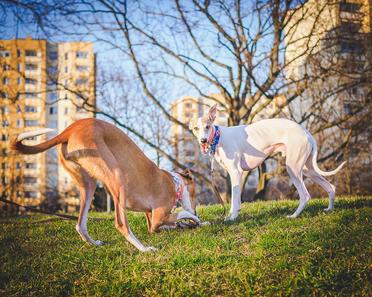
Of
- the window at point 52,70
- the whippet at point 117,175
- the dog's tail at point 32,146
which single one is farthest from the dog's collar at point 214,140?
the window at point 52,70

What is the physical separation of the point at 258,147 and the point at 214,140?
0.79 meters

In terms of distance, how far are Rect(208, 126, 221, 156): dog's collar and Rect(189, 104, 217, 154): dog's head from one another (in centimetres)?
5

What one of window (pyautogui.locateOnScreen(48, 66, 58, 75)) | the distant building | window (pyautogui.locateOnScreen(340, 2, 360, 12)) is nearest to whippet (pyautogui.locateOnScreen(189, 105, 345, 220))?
window (pyautogui.locateOnScreen(340, 2, 360, 12))

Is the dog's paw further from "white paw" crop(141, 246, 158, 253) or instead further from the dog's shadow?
"white paw" crop(141, 246, 158, 253)

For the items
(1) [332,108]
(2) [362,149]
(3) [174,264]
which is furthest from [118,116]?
(3) [174,264]

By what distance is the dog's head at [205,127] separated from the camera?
218 inches

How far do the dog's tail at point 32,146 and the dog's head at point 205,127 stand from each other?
7.17 ft

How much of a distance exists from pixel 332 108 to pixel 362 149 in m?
3.38

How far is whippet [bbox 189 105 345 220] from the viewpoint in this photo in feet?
18.2

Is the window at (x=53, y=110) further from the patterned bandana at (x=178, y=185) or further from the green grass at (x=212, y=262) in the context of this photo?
the patterned bandana at (x=178, y=185)

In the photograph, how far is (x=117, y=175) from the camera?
4250 millimetres

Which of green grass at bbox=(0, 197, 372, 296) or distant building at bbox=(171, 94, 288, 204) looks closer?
green grass at bbox=(0, 197, 372, 296)

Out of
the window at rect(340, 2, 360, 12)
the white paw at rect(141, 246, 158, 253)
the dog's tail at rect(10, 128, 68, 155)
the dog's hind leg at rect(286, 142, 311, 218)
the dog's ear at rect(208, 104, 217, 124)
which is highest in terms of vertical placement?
the window at rect(340, 2, 360, 12)

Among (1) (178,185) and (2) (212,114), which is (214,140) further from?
(1) (178,185)
